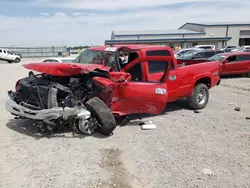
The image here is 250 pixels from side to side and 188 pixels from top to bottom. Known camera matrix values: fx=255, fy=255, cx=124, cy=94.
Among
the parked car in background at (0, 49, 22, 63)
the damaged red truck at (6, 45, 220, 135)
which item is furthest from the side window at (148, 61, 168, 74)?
the parked car in background at (0, 49, 22, 63)

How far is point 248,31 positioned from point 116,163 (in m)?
63.0

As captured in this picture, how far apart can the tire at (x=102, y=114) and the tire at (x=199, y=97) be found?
3191 millimetres

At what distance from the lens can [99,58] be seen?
6.46 metres

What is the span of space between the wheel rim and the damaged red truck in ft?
6.01

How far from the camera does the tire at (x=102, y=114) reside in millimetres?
5039

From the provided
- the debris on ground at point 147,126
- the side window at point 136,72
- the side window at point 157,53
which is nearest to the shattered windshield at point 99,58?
the side window at point 136,72

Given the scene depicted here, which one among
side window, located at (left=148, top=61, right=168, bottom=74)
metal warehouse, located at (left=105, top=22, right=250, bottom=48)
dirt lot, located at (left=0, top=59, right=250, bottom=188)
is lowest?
dirt lot, located at (left=0, top=59, right=250, bottom=188)

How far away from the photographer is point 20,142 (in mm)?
4895

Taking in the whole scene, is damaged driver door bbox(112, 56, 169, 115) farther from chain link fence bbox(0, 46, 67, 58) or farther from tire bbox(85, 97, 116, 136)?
chain link fence bbox(0, 46, 67, 58)

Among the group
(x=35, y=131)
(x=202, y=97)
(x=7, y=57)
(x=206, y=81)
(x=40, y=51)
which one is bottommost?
(x=35, y=131)

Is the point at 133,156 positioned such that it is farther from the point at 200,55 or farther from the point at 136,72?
the point at 200,55

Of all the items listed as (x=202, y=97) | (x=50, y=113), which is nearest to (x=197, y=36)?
(x=202, y=97)

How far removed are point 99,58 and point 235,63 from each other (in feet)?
37.9

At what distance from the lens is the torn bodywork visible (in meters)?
4.88
